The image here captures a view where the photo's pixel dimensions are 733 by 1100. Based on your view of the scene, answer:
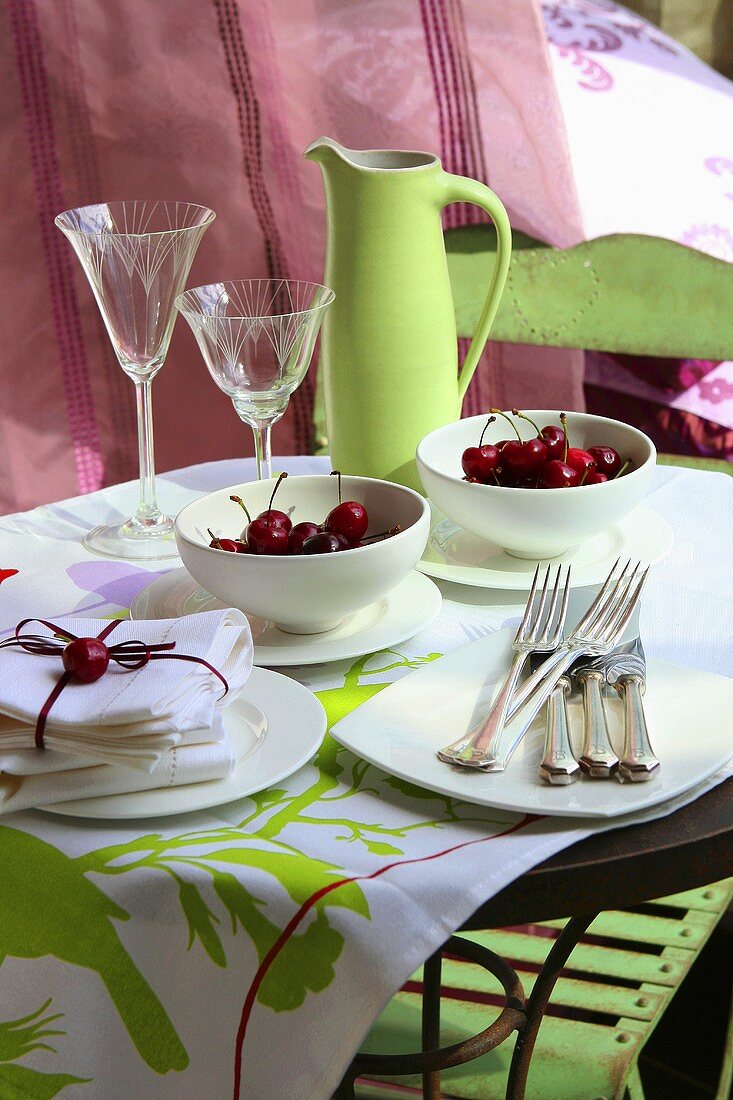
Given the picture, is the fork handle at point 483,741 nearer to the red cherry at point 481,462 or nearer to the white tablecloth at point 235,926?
the white tablecloth at point 235,926

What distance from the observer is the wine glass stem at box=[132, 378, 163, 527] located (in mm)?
868

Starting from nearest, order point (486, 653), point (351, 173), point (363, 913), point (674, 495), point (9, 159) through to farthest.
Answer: point (363, 913) < point (486, 653) < point (351, 173) < point (674, 495) < point (9, 159)

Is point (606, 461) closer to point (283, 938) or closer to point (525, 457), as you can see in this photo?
point (525, 457)

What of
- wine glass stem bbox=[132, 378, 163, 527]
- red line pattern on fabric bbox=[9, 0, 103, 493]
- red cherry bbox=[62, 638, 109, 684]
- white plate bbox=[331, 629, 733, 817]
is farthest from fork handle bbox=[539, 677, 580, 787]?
red line pattern on fabric bbox=[9, 0, 103, 493]

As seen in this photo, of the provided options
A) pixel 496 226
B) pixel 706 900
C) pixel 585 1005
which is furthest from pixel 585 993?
pixel 496 226

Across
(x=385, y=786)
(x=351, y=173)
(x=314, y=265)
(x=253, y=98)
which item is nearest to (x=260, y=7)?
(x=253, y=98)

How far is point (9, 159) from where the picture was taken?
5.49 ft

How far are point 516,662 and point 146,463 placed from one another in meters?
0.39

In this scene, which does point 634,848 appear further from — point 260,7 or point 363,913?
point 260,7

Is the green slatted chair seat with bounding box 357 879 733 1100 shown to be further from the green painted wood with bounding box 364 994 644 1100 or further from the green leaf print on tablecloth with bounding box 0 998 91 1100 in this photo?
the green leaf print on tablecloth with bounding box 0 998 91 1100

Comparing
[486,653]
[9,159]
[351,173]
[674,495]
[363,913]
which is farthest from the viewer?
[9,159]

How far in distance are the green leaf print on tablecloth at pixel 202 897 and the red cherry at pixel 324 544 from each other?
16 cm

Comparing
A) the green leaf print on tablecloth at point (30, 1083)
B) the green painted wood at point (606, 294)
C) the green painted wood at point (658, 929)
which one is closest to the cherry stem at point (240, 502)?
the green leaf print on tablecloth at point (30, 1083)

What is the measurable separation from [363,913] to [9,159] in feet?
4.92
